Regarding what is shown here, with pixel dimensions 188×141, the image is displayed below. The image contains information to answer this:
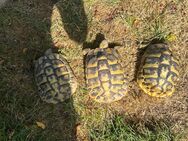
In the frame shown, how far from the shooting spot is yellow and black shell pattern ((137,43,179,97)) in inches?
245

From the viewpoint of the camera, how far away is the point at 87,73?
6285 millimetres

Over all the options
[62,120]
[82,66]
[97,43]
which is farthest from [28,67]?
[97,43]

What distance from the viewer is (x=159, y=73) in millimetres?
6219

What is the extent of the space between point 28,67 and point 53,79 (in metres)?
0.50

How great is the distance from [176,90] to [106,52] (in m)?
1.11

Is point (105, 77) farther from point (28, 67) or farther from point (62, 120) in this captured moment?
point (28, 67)

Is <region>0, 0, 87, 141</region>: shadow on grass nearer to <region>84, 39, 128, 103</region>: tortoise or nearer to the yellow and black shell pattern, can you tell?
<region>84, 39, 128, 103</region>: tortoise

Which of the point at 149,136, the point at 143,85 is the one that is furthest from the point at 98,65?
the point at 149,136

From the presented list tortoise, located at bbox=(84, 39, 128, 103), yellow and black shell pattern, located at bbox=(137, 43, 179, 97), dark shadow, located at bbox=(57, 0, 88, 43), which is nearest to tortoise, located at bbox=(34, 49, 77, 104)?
tortoise, located at bbox=(84, 39, 128, 103)

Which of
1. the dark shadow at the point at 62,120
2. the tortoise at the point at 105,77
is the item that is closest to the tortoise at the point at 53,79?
the dark shadow at the point at 62,120

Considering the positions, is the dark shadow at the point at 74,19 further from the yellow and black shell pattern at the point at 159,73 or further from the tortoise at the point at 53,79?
the yellow and black shell pattern at the point at 159,73

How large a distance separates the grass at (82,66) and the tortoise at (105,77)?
0.26m

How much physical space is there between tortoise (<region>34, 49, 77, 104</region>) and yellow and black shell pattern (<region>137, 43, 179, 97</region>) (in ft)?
3.05

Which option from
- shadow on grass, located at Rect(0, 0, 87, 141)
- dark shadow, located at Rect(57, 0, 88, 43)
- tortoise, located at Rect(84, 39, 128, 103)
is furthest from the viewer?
dark shadow, located at Rect(57, 0, 88, 43)
